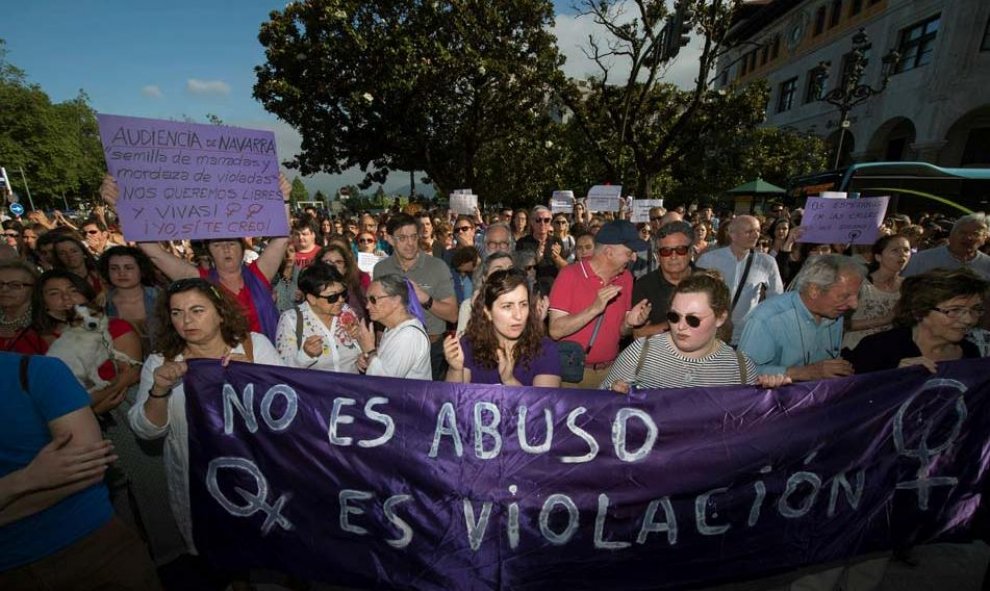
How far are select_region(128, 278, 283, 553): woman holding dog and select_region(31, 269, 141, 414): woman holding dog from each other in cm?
60

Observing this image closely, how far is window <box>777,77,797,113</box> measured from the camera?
3725cm

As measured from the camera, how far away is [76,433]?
5.38ft

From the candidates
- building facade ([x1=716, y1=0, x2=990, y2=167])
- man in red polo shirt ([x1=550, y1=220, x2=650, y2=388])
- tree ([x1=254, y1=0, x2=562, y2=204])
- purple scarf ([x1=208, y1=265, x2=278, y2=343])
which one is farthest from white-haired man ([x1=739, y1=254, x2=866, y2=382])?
tree ([x1=254, y1=0, x2=562, y2=204])

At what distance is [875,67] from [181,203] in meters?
40.8

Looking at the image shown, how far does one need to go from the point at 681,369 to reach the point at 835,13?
4479cm

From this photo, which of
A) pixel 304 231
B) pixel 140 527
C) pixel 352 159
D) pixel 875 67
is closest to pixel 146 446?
pixel 140 527

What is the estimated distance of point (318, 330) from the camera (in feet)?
9.63

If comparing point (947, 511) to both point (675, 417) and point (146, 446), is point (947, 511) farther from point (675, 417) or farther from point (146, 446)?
point (146, 446)

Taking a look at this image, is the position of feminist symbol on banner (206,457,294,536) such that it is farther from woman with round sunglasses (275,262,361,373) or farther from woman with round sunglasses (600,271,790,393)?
woman with round sunglasses (600,271,790,393)

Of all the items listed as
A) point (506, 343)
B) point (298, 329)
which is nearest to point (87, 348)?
point (298, 329)

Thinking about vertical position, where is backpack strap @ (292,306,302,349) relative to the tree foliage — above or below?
below

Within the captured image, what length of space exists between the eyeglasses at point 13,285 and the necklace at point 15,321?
0.57 ft

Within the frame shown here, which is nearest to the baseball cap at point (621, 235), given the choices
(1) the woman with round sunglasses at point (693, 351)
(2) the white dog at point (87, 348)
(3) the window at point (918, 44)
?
(1) the woman with round sunglasses at point (693, 351)

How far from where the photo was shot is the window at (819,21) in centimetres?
3397
